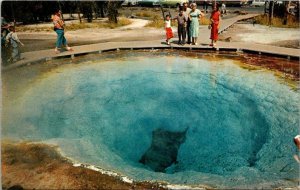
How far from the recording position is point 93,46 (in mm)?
12977

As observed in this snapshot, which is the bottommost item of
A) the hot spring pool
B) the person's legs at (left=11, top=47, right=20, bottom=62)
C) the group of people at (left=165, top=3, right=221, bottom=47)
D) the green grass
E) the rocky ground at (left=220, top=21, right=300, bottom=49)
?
the hot spring pool

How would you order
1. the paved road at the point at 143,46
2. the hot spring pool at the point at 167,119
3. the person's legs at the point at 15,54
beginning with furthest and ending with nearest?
the paved road at the point at 143,46, the person's legs at the point at 15,54, the hot spring pool at the point at 167,119

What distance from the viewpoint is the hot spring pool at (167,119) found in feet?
18.9

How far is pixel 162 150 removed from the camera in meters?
8.17

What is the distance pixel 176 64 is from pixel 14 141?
5.92 meters

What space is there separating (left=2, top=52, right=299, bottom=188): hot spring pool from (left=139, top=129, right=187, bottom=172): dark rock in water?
0.02 meters

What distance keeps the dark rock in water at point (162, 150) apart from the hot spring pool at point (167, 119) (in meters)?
0.02

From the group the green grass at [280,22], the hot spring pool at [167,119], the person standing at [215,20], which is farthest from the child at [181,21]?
the green grass at [280,22]

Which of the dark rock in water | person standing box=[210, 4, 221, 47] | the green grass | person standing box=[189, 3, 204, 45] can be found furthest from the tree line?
the dark rock in water

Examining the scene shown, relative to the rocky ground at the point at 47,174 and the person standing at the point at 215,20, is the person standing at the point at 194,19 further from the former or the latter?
the rocky ground at the point at 47,174

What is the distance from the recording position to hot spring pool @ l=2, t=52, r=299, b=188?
18.9ft

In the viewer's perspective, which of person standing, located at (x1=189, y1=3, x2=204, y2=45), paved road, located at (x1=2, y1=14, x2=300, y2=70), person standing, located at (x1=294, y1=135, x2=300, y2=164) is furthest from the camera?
person standing, located at (x1=189, y1=3, x2=204, y2=45)

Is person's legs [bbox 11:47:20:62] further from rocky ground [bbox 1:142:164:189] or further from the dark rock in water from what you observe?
rocky ground [bbox 1:142:164:189]

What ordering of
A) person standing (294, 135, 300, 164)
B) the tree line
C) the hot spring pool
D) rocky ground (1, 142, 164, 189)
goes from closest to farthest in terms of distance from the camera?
rocky ground (1, 142, 164, 189) → person standing (294, 135, 300, 164) → the hot spring pool → the tree line
